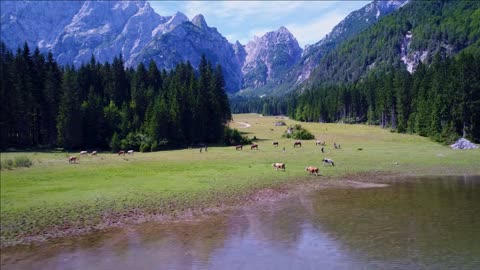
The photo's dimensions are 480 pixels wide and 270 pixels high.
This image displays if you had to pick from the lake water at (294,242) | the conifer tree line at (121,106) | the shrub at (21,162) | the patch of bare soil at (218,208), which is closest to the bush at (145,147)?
the conifer tree line at (121,106)

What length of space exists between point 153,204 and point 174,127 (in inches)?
2284

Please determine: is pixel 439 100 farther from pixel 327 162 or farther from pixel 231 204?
pixel 231 204

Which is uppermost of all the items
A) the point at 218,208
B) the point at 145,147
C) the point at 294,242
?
the point at 145,147

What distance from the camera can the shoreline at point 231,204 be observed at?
2247 cm

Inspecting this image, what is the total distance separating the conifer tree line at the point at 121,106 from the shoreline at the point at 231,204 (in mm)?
17198

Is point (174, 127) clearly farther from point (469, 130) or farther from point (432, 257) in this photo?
point (432, 257)

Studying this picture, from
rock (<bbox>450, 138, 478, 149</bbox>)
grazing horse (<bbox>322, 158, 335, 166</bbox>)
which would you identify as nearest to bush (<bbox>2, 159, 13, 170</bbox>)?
grazing horse (<bbox>322, 158, 335, 166</bbox>)

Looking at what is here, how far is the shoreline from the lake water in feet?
2.65

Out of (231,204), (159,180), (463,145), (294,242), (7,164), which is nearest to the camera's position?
(7,164)

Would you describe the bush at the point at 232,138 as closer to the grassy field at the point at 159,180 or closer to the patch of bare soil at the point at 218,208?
the grassy field at the point at 159,180

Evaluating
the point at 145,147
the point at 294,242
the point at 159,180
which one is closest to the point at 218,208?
the point at 294,242

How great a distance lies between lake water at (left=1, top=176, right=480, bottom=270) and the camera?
19.5 metres

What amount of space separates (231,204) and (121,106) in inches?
2670

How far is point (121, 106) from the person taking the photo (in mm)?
93812
